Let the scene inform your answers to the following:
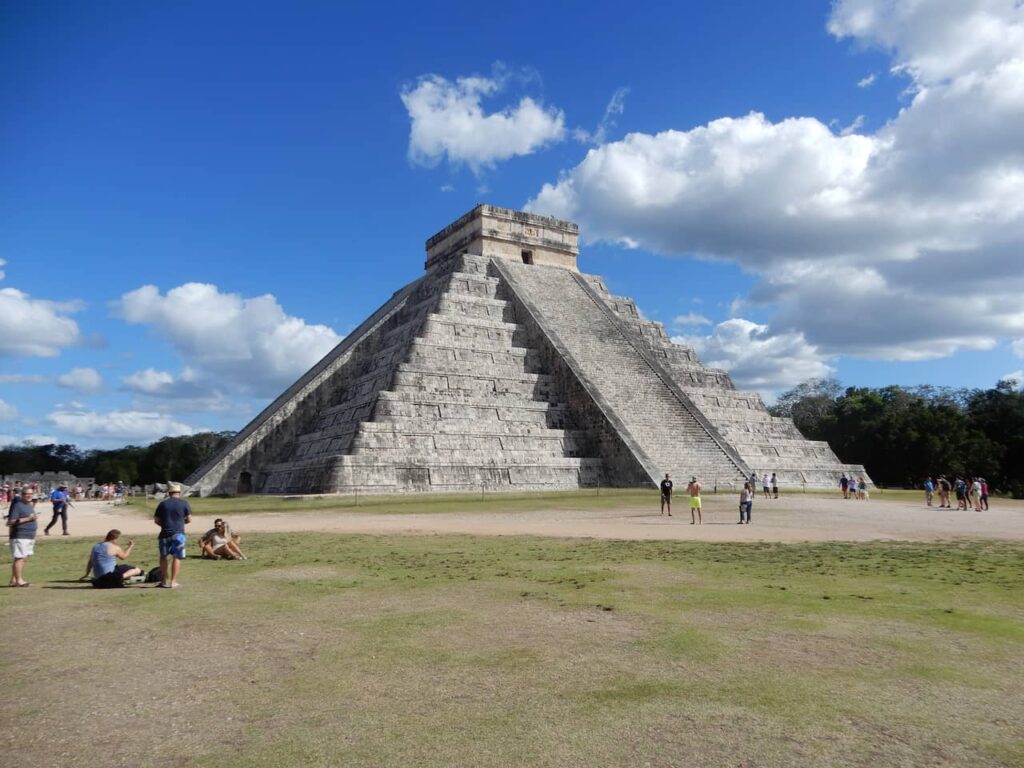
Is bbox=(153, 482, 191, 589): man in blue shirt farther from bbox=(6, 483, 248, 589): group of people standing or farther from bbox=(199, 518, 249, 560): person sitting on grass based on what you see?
bbox=(199, 518, 249, 560): person sitting on grass

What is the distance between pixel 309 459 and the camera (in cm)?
2448

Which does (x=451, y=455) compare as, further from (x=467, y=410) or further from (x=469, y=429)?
(x=467, y=410)

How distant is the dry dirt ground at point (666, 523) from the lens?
13.3 metres

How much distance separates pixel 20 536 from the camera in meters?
8.38

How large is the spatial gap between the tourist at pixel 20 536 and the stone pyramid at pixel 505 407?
496 inches

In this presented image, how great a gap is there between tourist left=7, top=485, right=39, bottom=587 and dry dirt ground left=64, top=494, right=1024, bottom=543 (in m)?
5.33

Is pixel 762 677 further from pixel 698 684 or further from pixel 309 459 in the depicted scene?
pixel 309 459

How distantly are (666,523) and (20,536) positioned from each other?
11.2 meters

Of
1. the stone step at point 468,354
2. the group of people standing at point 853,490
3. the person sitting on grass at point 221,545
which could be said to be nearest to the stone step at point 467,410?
the stone step at point 468,354

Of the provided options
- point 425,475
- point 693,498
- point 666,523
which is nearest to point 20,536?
point 666,523

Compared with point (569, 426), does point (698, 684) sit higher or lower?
lower

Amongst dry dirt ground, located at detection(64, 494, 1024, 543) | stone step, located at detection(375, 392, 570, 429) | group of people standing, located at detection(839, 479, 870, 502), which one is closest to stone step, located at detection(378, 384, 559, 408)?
stone step, located at detection(375, 392, 570, 429)

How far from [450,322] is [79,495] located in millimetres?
25219

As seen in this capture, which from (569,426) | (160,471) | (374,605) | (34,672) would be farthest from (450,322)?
(160,471)
